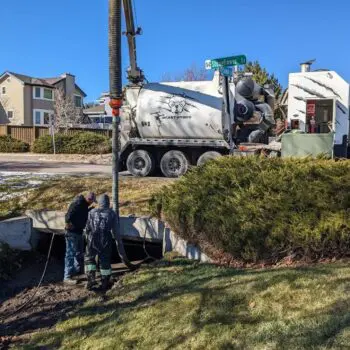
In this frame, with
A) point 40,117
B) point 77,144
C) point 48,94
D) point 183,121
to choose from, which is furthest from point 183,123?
point 48,94

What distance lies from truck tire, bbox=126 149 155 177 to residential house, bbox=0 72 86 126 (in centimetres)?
4050

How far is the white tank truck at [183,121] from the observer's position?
1434 centimetres

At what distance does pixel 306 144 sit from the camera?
10.6m

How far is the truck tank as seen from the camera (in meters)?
14.3

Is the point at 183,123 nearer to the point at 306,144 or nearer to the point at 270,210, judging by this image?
the point at 306,144

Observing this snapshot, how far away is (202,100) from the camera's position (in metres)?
14.4

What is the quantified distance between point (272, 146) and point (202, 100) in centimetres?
249

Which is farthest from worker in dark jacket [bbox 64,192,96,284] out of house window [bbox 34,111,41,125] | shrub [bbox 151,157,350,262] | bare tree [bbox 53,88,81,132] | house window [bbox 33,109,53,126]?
house window [bbox 34,111,41,125]

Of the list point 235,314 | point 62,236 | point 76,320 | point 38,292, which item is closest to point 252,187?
point 235,314

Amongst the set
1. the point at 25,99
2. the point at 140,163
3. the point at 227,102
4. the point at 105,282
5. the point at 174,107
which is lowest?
the point at 105,282

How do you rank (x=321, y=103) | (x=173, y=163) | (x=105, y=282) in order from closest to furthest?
(x=105, y=282) < (x=321, y=103) < (x=173, y=163)

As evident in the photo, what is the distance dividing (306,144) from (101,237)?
17.7 ft

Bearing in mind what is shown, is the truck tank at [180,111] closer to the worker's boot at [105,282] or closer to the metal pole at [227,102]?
the metal pole at [227,102]

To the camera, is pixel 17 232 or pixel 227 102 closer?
pixel 17 232
